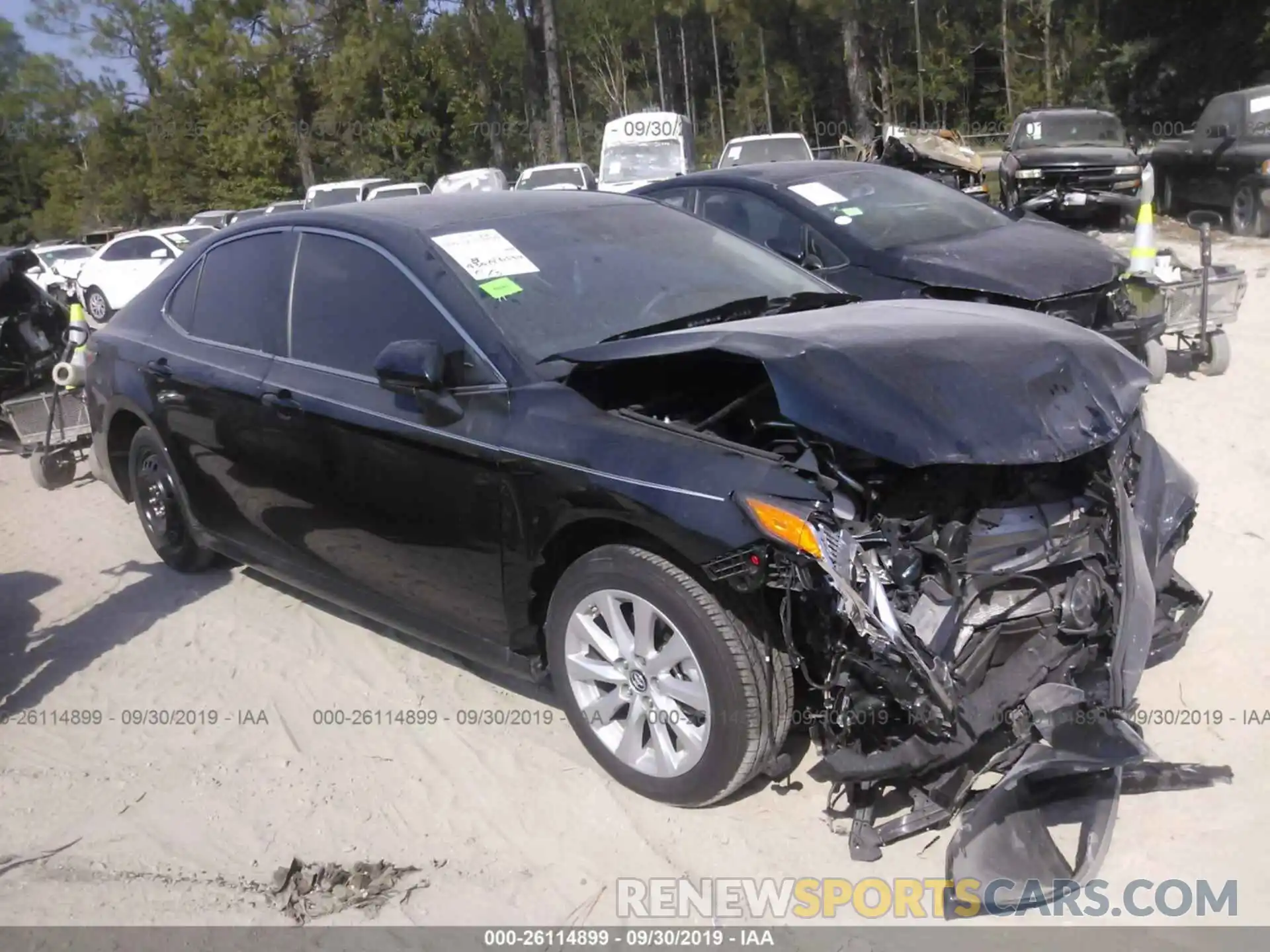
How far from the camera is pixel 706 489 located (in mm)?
3139

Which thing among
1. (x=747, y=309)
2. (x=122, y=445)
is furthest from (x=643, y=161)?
(x=747, y=309)

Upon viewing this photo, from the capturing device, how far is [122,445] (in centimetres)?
579

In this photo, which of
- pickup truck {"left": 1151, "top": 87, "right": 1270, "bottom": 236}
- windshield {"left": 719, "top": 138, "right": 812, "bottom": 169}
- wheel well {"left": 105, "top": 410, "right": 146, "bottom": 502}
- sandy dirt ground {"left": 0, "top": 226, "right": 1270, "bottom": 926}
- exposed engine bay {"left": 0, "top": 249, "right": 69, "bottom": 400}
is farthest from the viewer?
windshield {"left": 719, "top": 138, "right": 812, "bottom": 169}

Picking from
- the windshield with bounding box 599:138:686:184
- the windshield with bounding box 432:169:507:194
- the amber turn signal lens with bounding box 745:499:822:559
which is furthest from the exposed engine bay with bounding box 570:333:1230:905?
the windshield with bounding box 432:169:507:194

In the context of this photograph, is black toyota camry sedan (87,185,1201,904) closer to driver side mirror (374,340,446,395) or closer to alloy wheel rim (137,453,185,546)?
driver side mirror (374,340,446,395)

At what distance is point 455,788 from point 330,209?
94.4 inches

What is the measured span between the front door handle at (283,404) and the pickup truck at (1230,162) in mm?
13601

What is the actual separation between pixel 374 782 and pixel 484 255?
1.85 meters

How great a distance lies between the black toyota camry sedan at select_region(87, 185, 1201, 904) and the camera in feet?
10.1

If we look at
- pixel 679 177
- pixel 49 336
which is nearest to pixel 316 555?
pixel 679 177

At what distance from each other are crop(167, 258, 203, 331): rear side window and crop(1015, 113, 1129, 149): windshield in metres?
14.9

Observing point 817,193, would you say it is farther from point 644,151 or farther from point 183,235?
point 183,235

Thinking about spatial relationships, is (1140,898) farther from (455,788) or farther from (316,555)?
(316,555)

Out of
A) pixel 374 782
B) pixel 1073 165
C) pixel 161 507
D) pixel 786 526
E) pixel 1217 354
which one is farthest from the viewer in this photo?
pixel 1073 165
